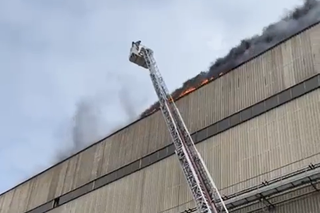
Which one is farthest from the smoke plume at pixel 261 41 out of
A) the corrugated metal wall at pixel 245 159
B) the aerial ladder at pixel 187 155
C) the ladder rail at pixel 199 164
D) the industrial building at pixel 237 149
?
the corrugated metal wall at pixel 245 159

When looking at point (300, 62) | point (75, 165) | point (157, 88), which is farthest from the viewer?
point (75, 165)

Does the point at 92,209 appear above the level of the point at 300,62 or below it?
below

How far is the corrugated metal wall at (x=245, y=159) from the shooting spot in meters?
24.2

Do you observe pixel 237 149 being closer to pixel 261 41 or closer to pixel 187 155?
pixel 187 155

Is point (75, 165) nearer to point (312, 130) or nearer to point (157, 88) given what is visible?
point (157, 88)

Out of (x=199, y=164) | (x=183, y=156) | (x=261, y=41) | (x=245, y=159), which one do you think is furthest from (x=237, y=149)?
(x=261, y=41)

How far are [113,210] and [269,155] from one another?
13117mm

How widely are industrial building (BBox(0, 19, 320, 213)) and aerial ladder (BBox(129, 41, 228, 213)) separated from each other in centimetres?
63

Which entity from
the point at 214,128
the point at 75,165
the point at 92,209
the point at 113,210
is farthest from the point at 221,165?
the point at 75,165

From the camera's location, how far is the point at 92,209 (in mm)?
35188

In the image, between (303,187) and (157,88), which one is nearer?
(303,187)

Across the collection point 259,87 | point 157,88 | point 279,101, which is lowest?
point 279,101

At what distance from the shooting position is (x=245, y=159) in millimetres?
26328

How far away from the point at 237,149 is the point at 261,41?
59612mm
